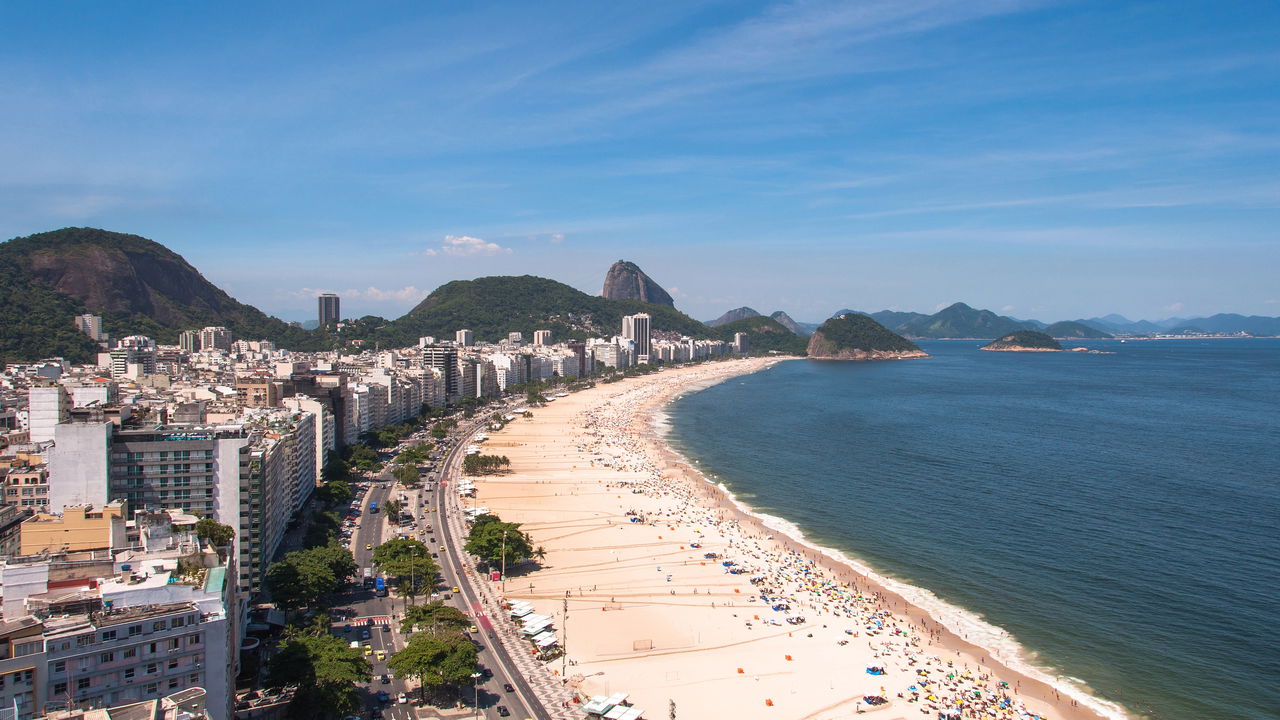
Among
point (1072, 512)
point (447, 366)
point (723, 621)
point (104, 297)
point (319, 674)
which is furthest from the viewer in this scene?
point (104, 297)

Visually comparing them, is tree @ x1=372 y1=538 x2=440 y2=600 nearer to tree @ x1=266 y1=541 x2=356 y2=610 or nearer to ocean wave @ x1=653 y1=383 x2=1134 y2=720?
tree @ x1=266 y1=541 x2=356 y2=610

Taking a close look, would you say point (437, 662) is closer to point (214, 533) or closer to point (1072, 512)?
point (214, 533)

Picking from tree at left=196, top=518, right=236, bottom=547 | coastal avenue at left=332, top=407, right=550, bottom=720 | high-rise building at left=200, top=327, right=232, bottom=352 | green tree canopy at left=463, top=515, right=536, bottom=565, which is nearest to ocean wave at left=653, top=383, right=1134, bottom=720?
green tree canopy at left=463, top=515, right=536, bottom=565

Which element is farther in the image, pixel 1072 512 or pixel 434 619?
pixel 1072 512

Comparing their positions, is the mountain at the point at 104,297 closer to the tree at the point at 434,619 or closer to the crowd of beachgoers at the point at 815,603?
the crowd of beachgoers at the point at 815,603

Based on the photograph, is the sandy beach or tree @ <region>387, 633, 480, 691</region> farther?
the sandy beach

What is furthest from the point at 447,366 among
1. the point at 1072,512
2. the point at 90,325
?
the point at 1072,512
